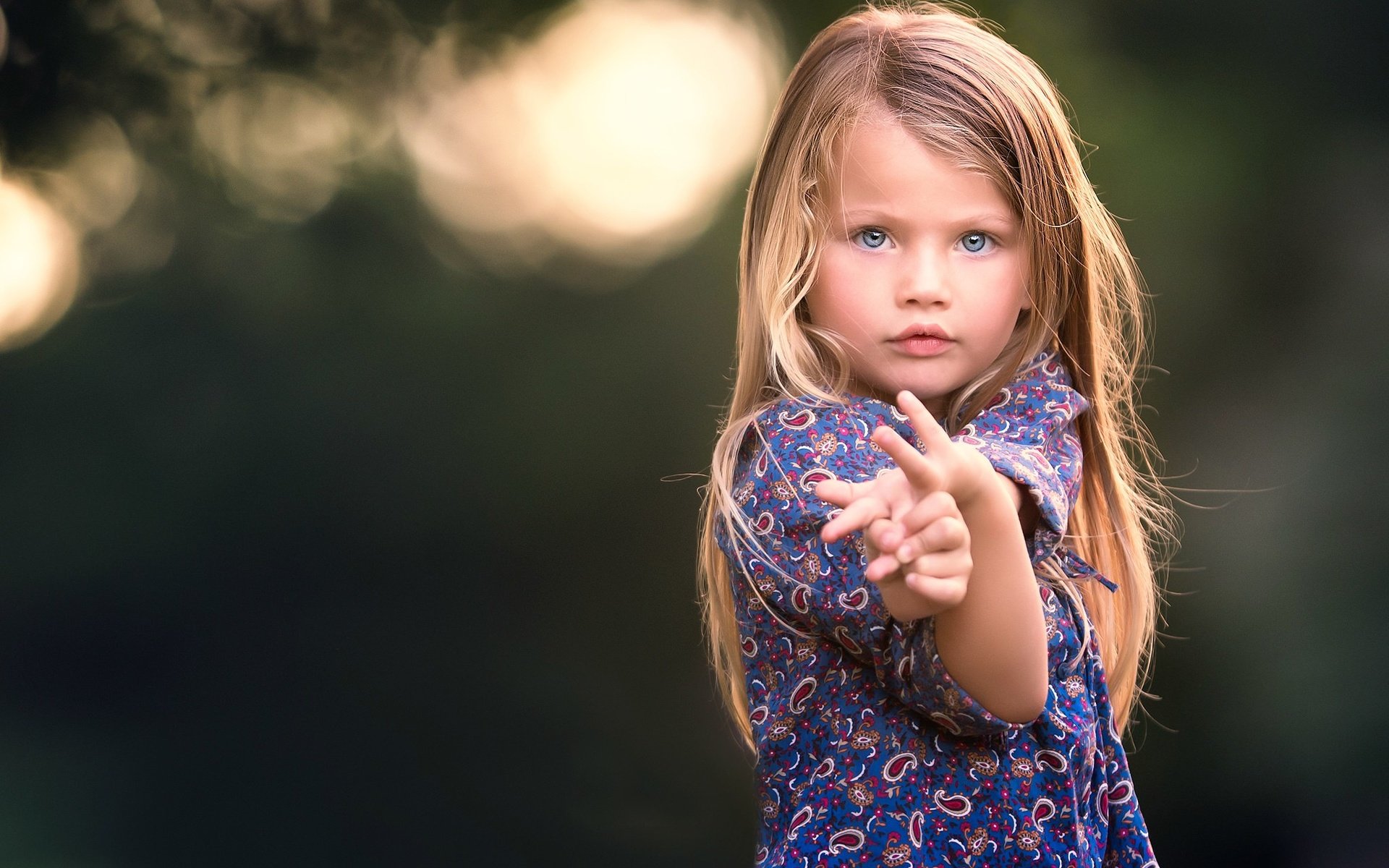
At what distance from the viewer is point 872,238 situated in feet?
2.86

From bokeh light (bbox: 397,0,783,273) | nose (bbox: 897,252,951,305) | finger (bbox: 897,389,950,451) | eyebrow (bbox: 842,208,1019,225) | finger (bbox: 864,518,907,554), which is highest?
bokeh light (bbox: 397,0,783,273)

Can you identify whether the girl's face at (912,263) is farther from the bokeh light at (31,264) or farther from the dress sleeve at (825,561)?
the bokeh light at (31,264)

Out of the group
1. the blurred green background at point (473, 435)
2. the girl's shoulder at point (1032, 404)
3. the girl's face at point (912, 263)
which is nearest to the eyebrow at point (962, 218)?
the girl's face at point (912, 263)

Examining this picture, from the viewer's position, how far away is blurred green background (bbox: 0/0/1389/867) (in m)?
2.09

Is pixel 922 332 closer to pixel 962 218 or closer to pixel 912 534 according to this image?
pixel 962 218

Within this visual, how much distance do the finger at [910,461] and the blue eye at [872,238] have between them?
0.86 feet

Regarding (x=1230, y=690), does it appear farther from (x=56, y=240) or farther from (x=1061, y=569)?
(x=56, y=240)

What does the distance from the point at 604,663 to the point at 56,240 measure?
3.69 feet

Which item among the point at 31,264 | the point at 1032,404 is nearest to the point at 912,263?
the point at 1032,404

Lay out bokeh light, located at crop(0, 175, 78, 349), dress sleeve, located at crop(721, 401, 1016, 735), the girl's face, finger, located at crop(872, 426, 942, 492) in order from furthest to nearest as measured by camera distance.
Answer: bokeh light, located at crop(0, 175, 78, 349), the girl's face, dress sleeve, located at crop(721, 401, 1016, 735), finger, located at crop(872, 426, 942, 492)

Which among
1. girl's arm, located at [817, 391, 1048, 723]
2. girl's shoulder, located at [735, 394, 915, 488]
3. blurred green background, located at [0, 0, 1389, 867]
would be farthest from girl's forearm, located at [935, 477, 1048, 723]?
blurred green background, located at [0, 0, 1389, 867]

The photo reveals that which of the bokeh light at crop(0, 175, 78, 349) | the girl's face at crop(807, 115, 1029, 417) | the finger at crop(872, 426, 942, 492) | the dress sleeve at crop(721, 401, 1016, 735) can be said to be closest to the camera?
the finger at crop(872, 426, 942, 492)

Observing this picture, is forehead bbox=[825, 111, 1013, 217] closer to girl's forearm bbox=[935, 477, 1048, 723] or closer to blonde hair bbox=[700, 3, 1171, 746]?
blonde hair bbox=[700, 3, 1171, 746]

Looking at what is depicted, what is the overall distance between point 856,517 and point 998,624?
14 cm
